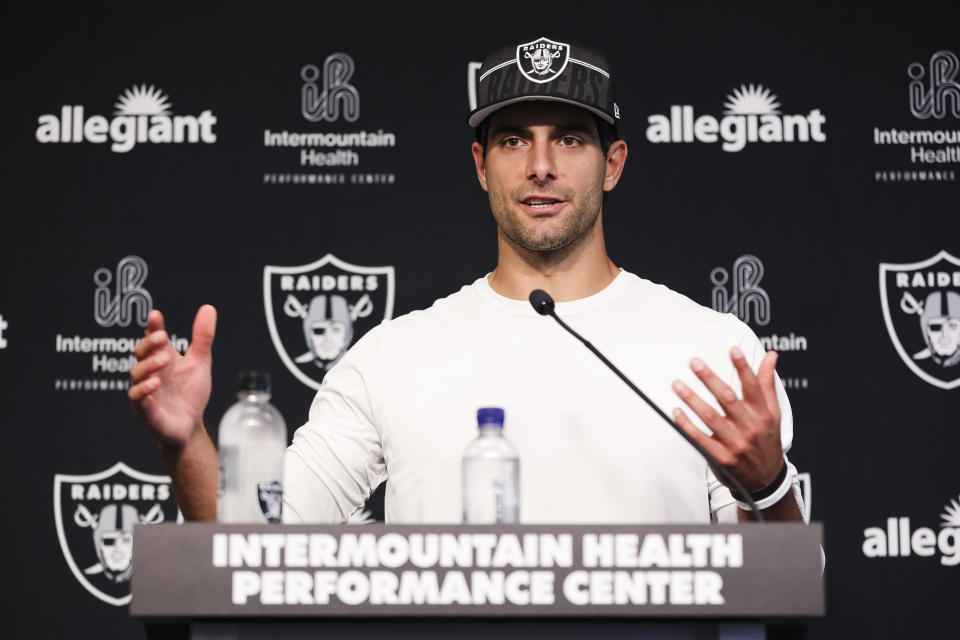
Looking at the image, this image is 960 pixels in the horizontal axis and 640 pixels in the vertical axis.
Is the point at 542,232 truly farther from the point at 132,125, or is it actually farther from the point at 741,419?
the point at 132,125

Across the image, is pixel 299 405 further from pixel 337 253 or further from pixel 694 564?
pixel 694 564

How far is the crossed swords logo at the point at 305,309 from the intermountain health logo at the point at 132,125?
0.49m

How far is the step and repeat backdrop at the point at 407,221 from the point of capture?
275cm

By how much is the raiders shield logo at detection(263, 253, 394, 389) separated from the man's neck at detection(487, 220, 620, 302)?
3.20 feet

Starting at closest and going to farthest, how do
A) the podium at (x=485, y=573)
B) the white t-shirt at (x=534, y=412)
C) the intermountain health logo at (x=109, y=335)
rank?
the podium at (x=485, y=573) → the white t-shirt at (x=534, y=412) → the intermountain health logo at (x=109, y=335)

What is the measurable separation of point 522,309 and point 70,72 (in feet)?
5.64

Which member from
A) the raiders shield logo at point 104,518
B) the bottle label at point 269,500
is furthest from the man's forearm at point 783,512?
the raiders shield logo at point 104,518

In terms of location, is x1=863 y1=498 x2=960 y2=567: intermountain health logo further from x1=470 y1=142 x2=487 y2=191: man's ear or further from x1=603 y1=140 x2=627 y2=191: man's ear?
x1=470 y1=142 x2=487 y2=191: man's ear

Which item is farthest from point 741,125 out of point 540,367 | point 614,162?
point 540,367

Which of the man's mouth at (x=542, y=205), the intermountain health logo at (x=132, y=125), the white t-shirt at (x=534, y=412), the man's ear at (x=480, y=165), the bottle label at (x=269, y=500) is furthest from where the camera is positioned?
the intermountain health logo at (x=132, y=125)

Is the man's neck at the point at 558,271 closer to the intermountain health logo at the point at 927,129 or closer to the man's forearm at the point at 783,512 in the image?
the man's forearm at the point at 783,512

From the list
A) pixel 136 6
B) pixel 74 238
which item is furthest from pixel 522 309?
pixel 136 6

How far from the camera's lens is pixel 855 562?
2.70m

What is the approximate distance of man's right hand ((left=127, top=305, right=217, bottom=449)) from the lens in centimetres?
121
